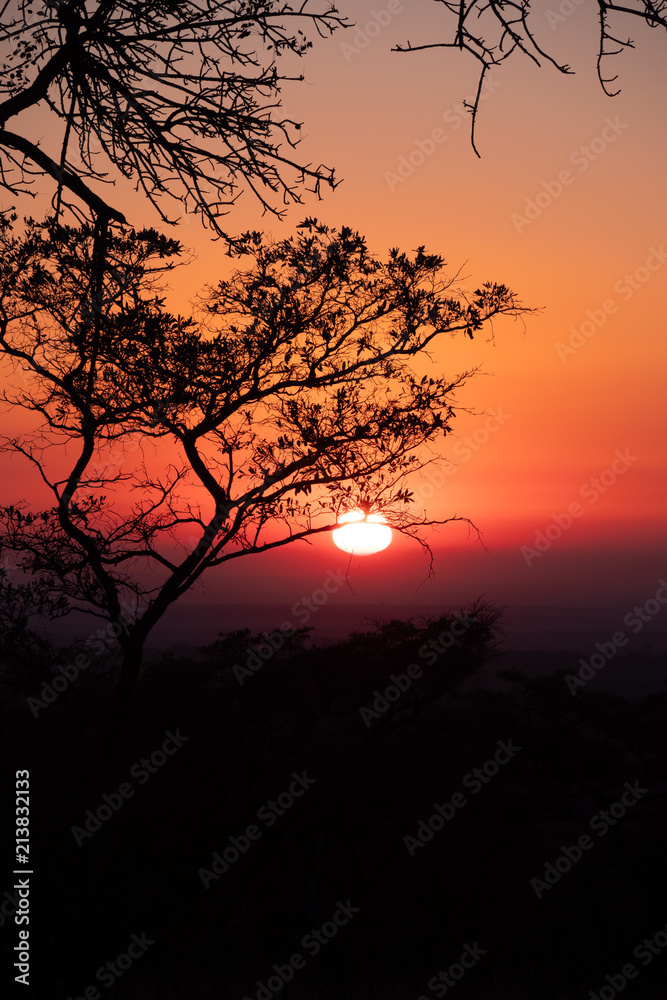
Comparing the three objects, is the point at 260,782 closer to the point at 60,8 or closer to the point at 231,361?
the point at 231,361

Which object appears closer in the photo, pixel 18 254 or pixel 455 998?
pixel 455 998

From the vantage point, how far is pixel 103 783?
40.0ft

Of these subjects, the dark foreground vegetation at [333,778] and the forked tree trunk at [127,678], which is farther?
the dark foreground vegetation at [333,778]

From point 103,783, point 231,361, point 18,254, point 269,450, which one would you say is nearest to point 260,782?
point 103,783

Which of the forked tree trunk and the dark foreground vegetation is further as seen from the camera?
the dark foreground vegetation

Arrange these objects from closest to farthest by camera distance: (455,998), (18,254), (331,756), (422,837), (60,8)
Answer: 1. (60,8)
2. (455,998)
3. (18,254)
4. (422,837)
5. (331,756)

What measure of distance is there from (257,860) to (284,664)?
4448 millimetres

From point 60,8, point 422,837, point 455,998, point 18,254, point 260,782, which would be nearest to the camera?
point 60,8

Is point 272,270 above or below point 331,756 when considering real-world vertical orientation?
above

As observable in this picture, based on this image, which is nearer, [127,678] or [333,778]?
A: [127,678]

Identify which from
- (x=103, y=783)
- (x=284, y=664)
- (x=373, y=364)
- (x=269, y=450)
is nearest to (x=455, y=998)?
(x=103, y=783)

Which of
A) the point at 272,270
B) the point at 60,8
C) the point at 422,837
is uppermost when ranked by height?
the point at 272,270

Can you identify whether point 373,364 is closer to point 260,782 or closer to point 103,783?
point 103,783

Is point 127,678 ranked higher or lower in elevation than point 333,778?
higher
